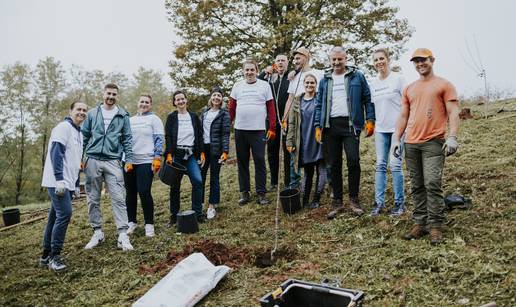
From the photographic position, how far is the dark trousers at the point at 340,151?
470cm

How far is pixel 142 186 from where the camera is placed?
523 centimetres

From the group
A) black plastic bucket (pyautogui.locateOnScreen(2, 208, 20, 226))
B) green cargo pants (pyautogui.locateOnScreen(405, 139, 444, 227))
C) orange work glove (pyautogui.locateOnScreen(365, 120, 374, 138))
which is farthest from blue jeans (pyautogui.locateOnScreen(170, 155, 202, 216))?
black plastic bucket (pyautogui.locateOnScreen(2, 208, 20, 226))

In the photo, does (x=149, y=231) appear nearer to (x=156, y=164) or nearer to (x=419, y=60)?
(x=156, y=164)

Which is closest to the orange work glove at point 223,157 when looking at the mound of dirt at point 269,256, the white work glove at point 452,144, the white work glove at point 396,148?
the mound of dirt at point 269,256

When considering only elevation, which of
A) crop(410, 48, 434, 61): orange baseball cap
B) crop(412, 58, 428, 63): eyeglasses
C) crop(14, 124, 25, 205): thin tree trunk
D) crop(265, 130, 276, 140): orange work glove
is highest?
crop(410, 48, 434, 61): orange baseball cap

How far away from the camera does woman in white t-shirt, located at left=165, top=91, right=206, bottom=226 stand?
5.42 meters

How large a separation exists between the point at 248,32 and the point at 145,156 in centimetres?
949

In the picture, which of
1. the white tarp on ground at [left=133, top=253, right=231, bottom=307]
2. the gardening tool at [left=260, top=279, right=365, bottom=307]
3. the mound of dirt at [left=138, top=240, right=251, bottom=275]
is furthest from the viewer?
the mound of dirt at [left=138, top=240, right=251, bottom=275]

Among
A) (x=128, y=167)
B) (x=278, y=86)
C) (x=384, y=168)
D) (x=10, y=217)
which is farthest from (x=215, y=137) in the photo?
(x=10, y=217)

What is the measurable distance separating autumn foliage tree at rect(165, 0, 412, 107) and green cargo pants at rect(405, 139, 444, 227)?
372 inches

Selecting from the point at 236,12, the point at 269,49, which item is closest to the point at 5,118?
the point at 236,12

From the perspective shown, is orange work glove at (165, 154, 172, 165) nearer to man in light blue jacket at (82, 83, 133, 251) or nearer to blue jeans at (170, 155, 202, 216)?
blue jeans at (170, 155, 202, 216)

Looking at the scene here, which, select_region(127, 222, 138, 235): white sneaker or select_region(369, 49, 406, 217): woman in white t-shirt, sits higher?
select_region(369, 49, 406, 217): woman in white t-shirt

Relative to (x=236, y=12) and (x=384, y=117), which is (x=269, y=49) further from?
(x=384, y=117)
